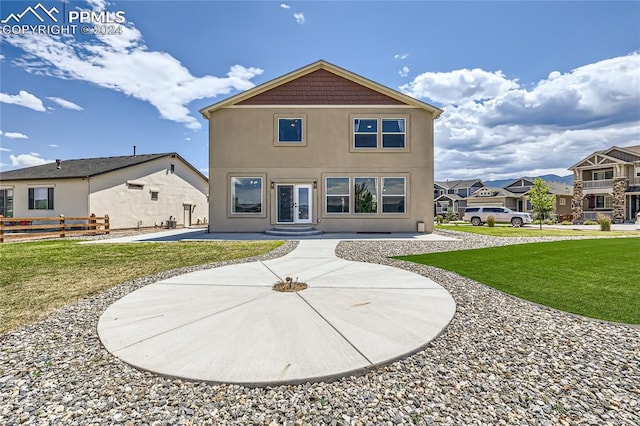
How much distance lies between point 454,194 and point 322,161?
43634mm

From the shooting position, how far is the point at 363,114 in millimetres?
14180

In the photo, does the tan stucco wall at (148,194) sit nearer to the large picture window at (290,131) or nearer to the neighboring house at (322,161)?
the neighboring house at (322,161)

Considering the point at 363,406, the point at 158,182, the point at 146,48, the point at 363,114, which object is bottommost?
the point at 363,406

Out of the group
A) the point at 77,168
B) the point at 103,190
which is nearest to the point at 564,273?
the point at 103,190

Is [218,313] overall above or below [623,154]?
below

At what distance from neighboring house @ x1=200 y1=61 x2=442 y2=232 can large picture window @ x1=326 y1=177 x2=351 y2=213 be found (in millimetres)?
50

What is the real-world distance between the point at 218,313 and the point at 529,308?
4.19 meters

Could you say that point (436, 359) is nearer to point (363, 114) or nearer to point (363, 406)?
point (363, 406)

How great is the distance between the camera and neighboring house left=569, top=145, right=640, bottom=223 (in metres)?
27.8

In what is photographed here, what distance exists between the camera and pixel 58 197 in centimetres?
1673

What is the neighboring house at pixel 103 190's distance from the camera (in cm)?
1641

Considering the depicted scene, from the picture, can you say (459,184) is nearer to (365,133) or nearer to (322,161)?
(365,133)

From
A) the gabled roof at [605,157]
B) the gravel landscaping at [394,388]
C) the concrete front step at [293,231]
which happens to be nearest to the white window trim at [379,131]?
the concrete front step at [293,231]

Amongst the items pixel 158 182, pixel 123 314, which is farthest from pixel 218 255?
pixel 158 182
